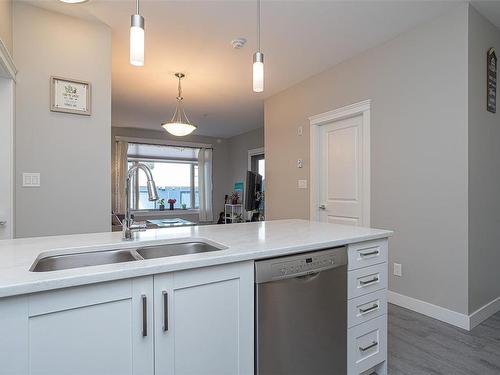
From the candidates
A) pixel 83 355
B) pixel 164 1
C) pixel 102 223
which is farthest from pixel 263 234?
pixel 164 1

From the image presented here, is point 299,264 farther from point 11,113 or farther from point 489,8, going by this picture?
point 489,8

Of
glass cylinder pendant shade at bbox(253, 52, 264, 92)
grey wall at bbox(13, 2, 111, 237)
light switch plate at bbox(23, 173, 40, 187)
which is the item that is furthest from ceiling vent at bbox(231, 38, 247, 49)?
light switch plate at bbox(23, 173, 40, 187)

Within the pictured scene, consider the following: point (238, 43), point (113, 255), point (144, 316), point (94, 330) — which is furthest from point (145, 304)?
point (238, 43)

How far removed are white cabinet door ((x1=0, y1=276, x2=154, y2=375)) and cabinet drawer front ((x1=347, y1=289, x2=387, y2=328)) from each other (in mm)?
1017

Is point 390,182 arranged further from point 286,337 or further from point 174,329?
point 174,329

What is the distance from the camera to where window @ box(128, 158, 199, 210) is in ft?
22.7

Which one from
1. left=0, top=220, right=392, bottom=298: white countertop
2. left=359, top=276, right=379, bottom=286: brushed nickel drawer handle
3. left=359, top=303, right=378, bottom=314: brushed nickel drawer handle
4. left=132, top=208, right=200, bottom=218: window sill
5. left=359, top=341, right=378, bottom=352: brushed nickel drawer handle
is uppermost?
left=0, top=220, right=392, bottom=298: white countertop

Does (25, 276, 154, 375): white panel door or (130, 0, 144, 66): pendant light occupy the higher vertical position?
(130, 0, 144, 66): pendant light

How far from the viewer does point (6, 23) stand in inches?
83.7

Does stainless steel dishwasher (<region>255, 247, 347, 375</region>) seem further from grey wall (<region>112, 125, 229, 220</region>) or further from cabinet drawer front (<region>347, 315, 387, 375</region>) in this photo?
grey wall (<region>112, 125, 229, 220</region>)

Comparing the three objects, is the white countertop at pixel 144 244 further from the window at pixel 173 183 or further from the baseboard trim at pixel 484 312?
the window at pixel 173 183

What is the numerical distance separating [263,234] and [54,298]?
1.03 m

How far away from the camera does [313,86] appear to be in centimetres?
381

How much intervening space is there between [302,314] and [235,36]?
2562 mm
